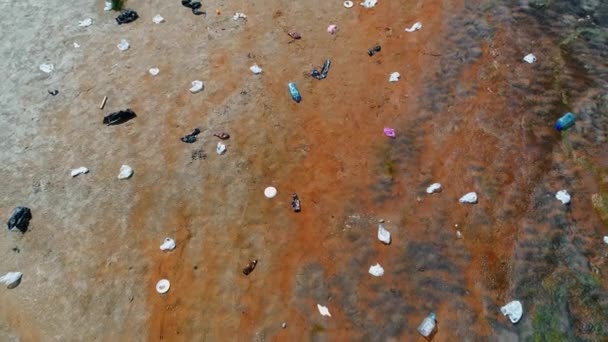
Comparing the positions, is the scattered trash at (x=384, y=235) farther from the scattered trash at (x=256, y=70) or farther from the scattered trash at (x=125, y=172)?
the scattered trash at (x=125, y=172)

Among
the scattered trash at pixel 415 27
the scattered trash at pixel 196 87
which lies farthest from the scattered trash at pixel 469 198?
the scattered trash at pixel 196 87

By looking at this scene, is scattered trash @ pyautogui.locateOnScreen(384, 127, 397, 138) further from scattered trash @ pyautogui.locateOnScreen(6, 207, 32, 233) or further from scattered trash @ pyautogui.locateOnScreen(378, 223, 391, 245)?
scattered trash @ pyautogui.locateOnScreen(6, 207, 32, 233)

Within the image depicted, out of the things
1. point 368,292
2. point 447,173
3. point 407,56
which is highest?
point 407,56

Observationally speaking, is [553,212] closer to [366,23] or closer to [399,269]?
[399,269]

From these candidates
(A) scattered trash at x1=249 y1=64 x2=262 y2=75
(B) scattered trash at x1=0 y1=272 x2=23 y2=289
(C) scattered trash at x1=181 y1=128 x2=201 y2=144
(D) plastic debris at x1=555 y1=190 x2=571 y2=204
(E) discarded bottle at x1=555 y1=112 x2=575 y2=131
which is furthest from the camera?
(A) scattered trash at x1=249 y1=64 x2=262 y2=75

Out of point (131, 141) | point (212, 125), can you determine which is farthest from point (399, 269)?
point (131, 141)

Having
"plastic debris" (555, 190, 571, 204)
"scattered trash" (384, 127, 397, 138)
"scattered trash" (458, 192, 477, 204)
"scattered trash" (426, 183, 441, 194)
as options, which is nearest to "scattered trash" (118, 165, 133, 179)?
"scattered trash" (384, 127, 397, 138)

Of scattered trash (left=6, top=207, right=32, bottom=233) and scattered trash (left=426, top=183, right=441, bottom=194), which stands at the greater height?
scattered trash (left=426, top=183, right=441, bottom=194)

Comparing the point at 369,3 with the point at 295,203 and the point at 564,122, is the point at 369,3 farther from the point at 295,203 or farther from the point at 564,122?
the point at 295,203
